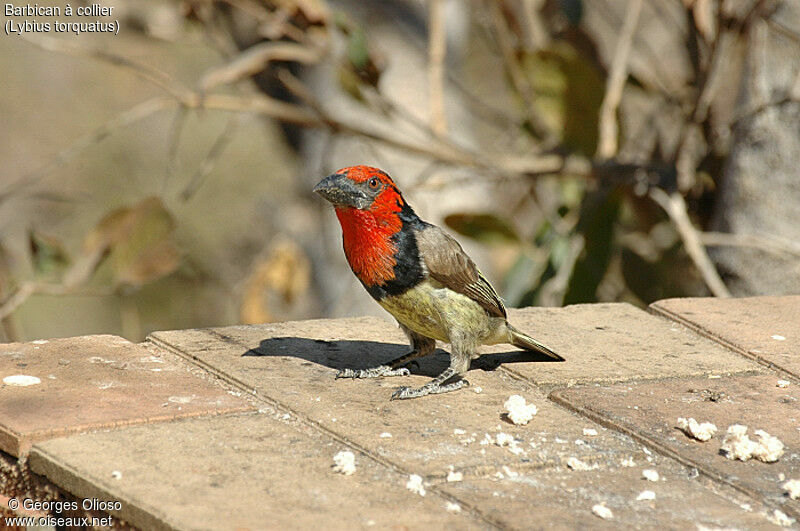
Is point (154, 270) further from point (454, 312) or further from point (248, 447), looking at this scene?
point (248, 447)

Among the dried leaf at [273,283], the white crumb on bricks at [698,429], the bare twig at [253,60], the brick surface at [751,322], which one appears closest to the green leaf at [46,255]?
the bare twig at [253,60]

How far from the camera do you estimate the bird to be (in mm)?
2945

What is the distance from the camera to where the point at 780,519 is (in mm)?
2180

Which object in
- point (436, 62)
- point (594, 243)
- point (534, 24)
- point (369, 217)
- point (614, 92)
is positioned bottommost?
point (594, 243)

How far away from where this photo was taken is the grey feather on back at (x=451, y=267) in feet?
9.91

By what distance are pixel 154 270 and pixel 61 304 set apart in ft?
16.8

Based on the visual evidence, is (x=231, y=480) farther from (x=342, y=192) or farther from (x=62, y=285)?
(x=62, y=285)

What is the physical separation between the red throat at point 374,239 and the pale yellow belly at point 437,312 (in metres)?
0.09

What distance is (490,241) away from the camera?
532 centimetres

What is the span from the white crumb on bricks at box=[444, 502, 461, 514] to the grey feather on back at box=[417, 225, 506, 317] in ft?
3.17

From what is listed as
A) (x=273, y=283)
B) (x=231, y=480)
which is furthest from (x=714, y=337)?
(x=273, y=283)

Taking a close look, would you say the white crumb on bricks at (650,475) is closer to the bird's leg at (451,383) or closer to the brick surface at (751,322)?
the bird's leg at (451,383)

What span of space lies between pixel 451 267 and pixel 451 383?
1.04ft

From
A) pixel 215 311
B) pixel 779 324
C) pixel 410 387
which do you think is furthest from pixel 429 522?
pixel 215 311
